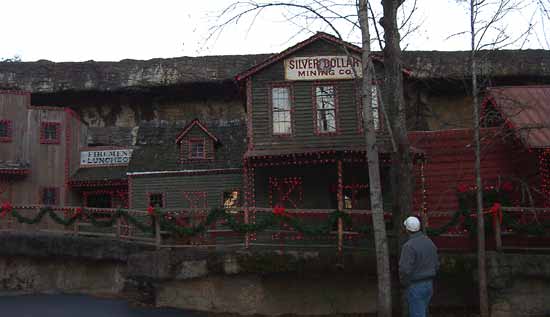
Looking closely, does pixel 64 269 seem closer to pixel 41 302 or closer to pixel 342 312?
pixel 41 302

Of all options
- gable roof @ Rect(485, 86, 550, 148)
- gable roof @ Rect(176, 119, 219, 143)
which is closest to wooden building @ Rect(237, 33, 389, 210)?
gable roof @ Rect(176, 119, 219, 143)

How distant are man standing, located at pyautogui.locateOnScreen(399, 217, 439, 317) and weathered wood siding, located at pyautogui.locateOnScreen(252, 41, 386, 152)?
959cm

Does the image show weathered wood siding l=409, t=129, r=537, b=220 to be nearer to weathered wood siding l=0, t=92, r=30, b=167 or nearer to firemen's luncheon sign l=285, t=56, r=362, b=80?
firemen's luncheon sign l=285, t=56, r=362, b=80

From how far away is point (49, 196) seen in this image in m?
23.9

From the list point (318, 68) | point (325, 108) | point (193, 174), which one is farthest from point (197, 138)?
point (318, 68)

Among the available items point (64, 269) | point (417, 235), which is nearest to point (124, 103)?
point (64, 269)

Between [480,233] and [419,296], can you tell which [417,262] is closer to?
[419,296]

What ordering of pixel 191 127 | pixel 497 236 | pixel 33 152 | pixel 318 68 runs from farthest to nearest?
1. pixel 33 152
2. pixel 191 127
3. pixel 318 68
4. pixel 497 236

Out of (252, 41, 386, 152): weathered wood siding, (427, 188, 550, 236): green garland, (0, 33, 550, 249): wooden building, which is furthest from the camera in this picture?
(252, 41, 386, 152): weathered wood siding

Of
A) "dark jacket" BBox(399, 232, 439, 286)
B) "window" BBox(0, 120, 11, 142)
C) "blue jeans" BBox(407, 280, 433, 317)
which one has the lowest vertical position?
"blue jeans" BBox(407, 280, 433, 317)

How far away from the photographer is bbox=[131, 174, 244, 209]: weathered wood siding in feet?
68.4

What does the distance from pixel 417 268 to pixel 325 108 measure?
10.6 meters

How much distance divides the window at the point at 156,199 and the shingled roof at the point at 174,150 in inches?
38.8

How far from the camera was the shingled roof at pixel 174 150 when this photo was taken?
21.0 meters
